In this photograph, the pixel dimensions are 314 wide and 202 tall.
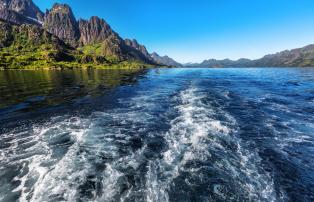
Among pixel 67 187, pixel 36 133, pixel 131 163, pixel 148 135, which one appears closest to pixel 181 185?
pixel 131 163

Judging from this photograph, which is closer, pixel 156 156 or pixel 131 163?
pixel 131 163

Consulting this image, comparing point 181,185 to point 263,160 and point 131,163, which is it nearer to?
point 131,163

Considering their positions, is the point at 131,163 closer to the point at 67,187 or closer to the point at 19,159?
the point at 67,187

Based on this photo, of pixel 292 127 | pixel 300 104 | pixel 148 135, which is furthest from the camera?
pixel 300 104

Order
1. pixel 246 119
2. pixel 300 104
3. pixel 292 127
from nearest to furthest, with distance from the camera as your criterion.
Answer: pixel 292 127 < pixel 246 119 < pixel 300 104

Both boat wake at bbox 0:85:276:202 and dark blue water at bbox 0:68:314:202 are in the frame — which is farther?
dark blue water at bbox 0:68:314:202

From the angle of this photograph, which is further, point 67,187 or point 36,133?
point 36,133

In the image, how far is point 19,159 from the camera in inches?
652

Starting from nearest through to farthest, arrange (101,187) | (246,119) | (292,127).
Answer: (101,187)
(292,127)
(246,119)

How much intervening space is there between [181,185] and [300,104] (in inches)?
1482

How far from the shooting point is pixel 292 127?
83.3 ft

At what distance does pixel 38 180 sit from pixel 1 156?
5958 mm

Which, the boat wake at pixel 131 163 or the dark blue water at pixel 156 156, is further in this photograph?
the dark blue water at pixel 156 156

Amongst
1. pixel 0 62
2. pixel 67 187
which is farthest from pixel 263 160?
pixel 0 62
